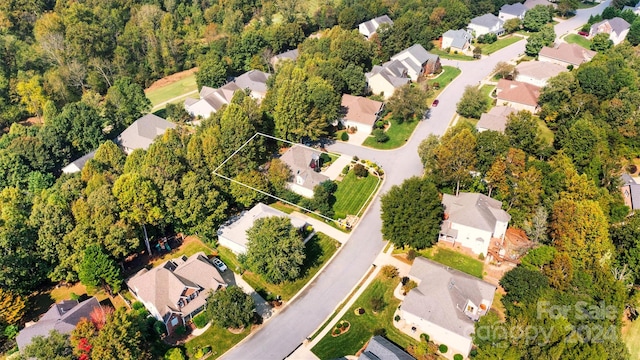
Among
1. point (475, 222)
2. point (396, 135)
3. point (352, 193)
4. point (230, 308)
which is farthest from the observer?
point (396, 135)

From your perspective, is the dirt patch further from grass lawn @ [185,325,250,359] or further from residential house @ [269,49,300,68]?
grass lawn @ [185,325,250,359]

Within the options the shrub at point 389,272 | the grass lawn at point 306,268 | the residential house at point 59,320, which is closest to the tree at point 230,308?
the grass lawn at point 306,268

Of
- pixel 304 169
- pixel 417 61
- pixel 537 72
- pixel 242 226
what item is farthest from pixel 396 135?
pixel 537 72

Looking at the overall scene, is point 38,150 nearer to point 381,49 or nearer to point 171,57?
point 171,57

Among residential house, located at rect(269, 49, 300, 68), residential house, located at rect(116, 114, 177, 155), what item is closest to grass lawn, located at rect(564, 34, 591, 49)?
residential house, located at rect(269, 49, 300, 68)

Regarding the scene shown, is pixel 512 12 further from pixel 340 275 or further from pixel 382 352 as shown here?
pixel 382 352
